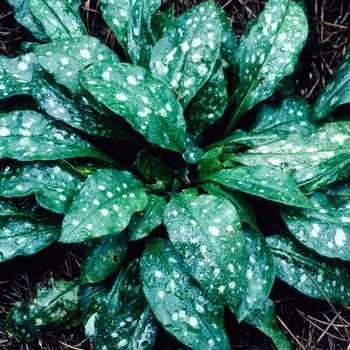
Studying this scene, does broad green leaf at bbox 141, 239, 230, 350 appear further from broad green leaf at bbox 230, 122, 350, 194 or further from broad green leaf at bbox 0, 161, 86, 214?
broad green leaf at bbox 230, 122, 350, 194

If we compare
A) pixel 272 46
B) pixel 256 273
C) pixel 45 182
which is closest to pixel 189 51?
pixel 272 46

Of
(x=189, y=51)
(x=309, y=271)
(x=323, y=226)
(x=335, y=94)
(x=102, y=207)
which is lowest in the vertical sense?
(x=309, y=271)

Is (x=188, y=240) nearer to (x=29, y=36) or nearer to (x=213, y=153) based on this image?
(x=213, y=153)

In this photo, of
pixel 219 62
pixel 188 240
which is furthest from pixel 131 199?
pixel 219 62

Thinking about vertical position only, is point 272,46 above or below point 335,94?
above

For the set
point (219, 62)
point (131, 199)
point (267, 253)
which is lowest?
point (267, 253)

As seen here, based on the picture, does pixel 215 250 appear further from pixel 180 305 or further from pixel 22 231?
pixel 22 231
